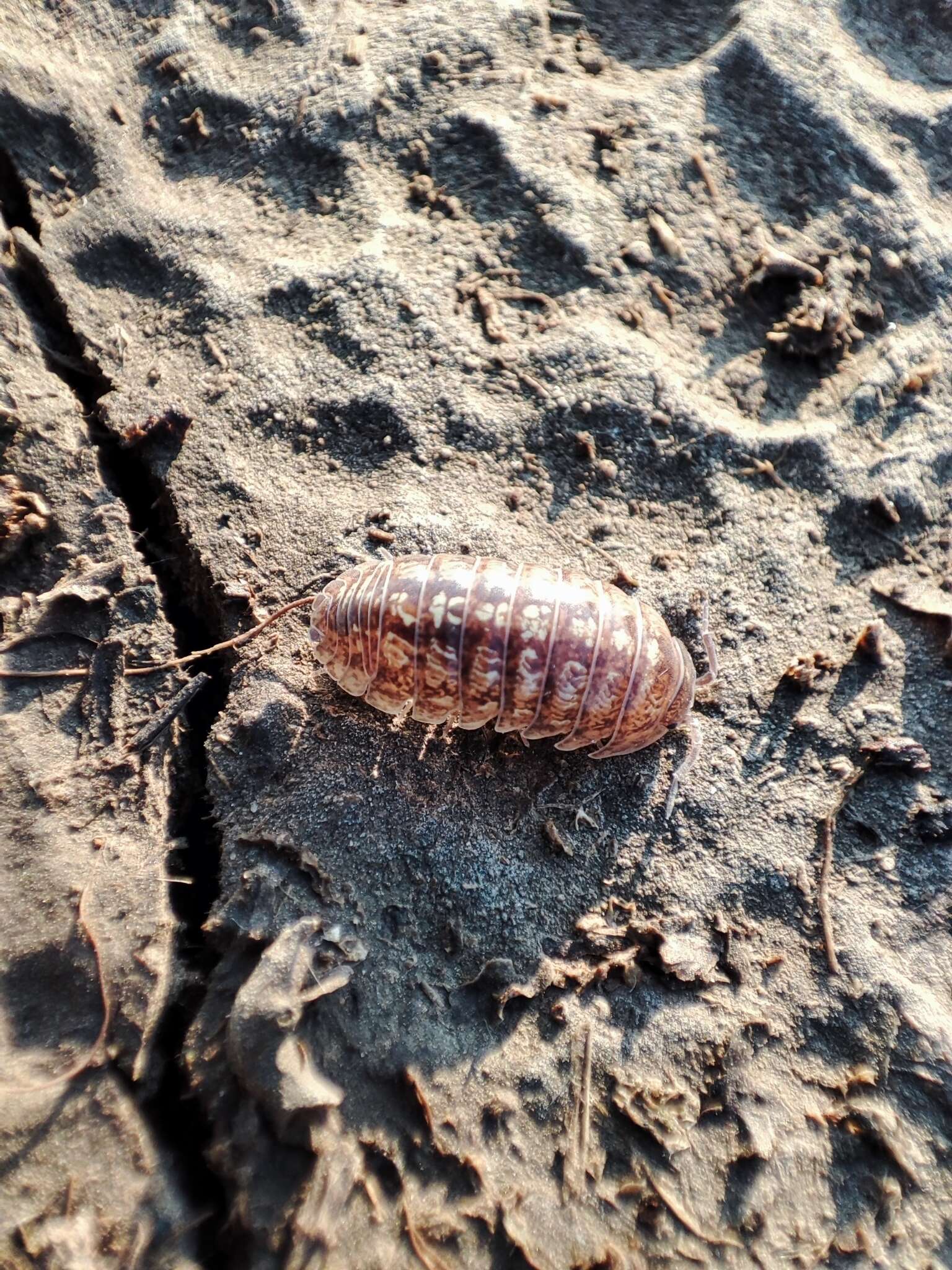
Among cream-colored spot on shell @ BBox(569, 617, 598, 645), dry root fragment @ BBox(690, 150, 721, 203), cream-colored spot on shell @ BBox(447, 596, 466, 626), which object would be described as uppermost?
dry root fragment @ BBox(690, 150, 721, 203)

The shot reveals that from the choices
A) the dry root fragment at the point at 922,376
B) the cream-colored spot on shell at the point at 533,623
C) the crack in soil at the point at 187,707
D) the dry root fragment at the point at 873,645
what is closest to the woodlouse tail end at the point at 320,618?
the crack in soil at the point at 187,707

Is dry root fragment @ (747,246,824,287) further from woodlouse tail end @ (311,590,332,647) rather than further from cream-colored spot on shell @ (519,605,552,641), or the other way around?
woodlouse tail end @ (311,590,332,647)

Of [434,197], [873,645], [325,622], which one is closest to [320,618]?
[325,622]

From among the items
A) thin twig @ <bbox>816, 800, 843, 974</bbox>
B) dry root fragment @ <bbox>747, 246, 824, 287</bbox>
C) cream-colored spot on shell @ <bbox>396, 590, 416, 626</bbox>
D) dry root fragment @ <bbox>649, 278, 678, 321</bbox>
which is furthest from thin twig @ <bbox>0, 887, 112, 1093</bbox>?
dry root fragment @ <bbox>747, 246, 824, 287</bbox>

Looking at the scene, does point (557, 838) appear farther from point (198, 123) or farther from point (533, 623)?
point (198, 123)

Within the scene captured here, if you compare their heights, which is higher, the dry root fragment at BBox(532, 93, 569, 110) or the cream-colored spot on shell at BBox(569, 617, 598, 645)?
the dry root fragment at BBox(532, 93, 569, 110)

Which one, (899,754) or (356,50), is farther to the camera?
(356,50)
